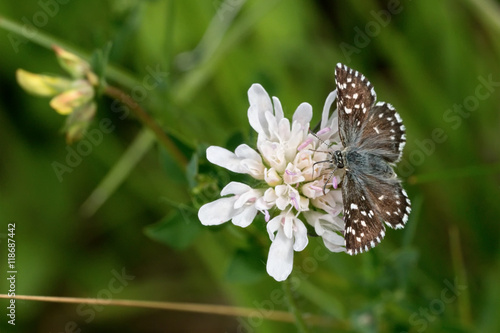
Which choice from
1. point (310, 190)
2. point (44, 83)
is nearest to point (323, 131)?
point (310, 190)

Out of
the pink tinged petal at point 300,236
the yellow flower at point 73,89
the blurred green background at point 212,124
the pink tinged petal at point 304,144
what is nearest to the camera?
the pink tinged petal at point 300,236

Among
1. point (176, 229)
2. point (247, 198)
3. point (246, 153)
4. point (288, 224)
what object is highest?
point (176, 229)

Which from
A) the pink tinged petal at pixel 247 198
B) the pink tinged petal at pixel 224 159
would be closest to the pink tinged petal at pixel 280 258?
the pink tinged petal at pixel 247 198

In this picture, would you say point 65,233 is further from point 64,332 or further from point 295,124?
point 295,124

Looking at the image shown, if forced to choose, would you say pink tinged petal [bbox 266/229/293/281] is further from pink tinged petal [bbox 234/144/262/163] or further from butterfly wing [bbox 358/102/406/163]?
butterfly wing [bbox 358/102/406/163]

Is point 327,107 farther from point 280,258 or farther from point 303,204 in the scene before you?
point 280,258

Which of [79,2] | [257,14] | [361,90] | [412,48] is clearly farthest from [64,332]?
[412,48]

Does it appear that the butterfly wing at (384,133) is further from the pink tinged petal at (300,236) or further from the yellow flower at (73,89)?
the yellow flower at (73,89)
